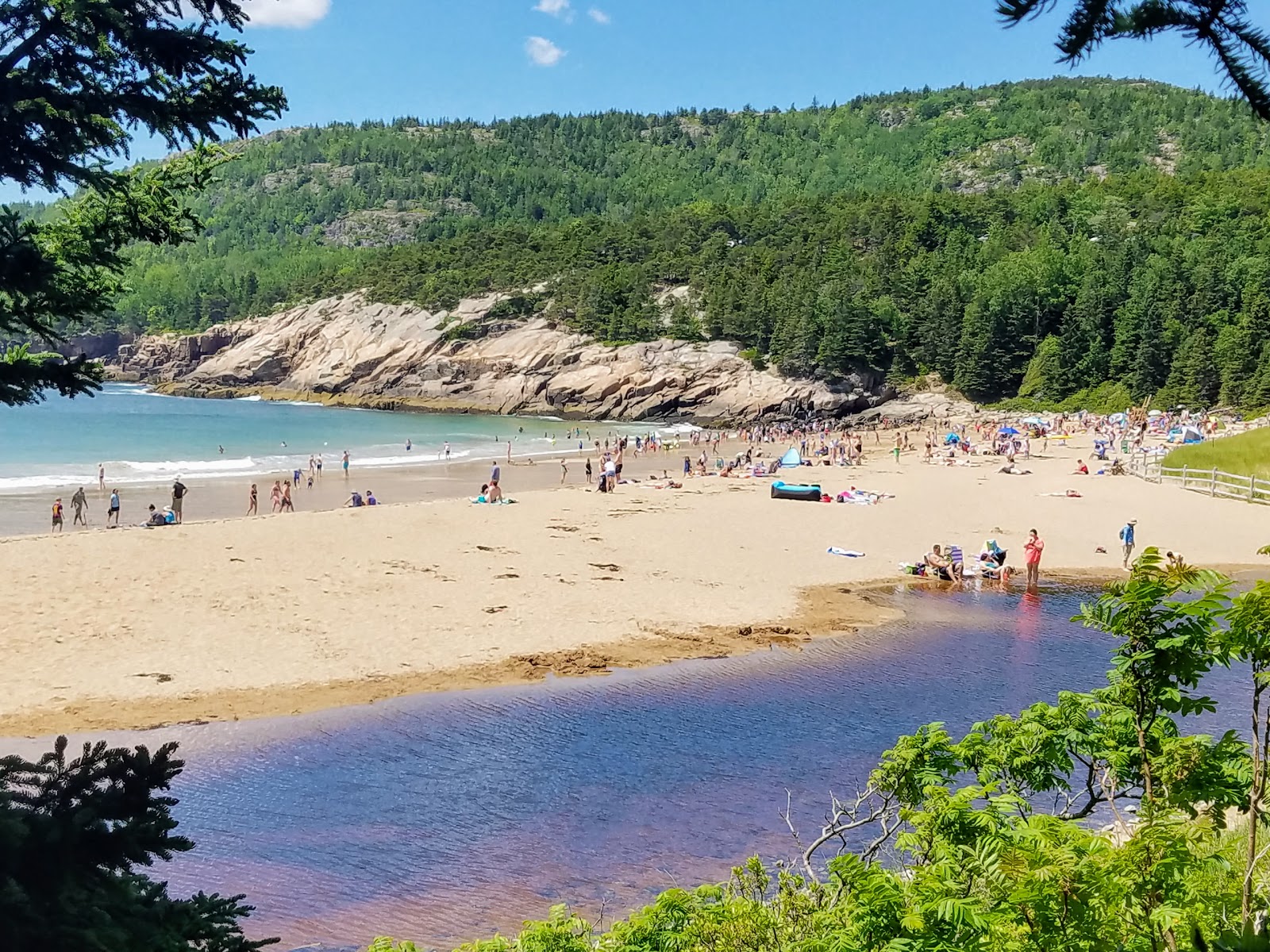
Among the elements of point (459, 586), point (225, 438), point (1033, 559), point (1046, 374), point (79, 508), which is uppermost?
point (1046, 374)

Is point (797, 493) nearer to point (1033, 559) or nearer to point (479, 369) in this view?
point (1033, 559)

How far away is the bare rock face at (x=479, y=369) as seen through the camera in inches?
3575

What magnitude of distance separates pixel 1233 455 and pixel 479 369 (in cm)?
7887

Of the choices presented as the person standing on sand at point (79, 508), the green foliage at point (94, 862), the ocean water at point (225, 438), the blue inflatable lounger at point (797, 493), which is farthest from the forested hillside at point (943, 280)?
the green foliage at point (94, 862)

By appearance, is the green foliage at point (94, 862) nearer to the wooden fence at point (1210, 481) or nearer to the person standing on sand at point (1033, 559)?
the person standing on sand at point (1033, 559)

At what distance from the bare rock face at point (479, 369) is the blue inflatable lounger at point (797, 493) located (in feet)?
169

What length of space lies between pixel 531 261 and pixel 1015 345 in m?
59.8

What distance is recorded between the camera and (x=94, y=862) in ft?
13.1

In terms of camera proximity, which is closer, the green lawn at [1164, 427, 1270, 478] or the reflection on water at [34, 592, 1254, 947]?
the reflection on water at [34, 592, 1254, 947]

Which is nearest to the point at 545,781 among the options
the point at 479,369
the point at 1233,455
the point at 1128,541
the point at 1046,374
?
the point at 1128,541

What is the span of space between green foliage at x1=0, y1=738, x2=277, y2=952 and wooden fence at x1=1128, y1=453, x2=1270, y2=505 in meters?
36.6

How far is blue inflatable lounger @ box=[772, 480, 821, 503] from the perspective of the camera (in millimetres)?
35969

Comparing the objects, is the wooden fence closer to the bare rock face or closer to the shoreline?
the shoreline

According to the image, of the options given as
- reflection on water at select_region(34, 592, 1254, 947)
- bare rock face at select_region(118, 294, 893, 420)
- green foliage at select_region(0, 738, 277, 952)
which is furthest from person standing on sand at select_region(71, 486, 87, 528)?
bare rock face at select_region(118, 294, 893, 420)
